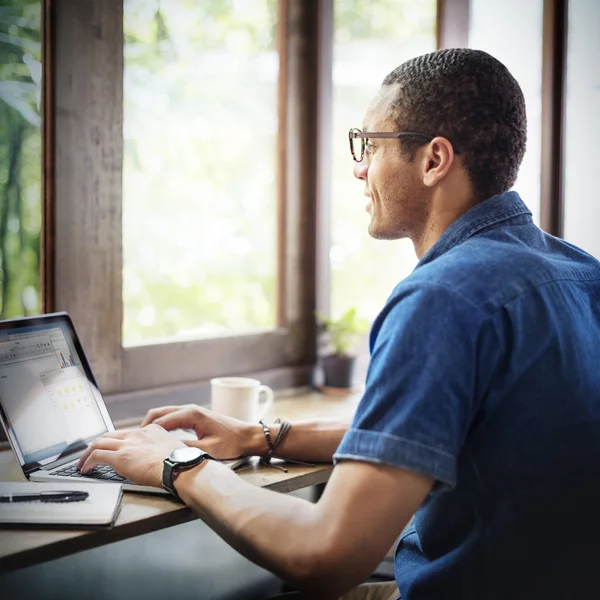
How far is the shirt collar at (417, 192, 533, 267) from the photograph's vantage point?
1029mm

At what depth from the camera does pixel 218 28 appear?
1859 millimetres

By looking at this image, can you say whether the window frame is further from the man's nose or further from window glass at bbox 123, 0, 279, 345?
the man's nose

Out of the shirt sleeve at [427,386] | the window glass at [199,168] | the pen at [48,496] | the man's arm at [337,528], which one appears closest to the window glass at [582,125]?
the window glass at [199,168]

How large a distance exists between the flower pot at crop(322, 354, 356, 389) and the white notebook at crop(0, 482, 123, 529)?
39.6 inches

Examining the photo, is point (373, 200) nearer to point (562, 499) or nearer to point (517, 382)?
point (517, 382)

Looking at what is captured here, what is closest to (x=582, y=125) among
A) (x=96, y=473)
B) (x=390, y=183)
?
(x=390, y=183)

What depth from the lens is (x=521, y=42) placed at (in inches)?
88.1

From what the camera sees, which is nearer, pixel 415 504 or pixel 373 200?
pixel 415 504

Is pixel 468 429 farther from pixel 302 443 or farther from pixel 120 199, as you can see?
pixel 120 199

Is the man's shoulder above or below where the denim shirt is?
above

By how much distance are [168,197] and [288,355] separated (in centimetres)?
57

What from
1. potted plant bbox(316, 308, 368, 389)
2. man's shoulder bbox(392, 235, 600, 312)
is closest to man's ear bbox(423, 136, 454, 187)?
man's shoulder bbox(392, 235, 600, 312)

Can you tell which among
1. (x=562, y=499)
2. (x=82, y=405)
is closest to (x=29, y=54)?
(x=82, y=405)

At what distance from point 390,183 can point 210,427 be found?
0.53 meters
